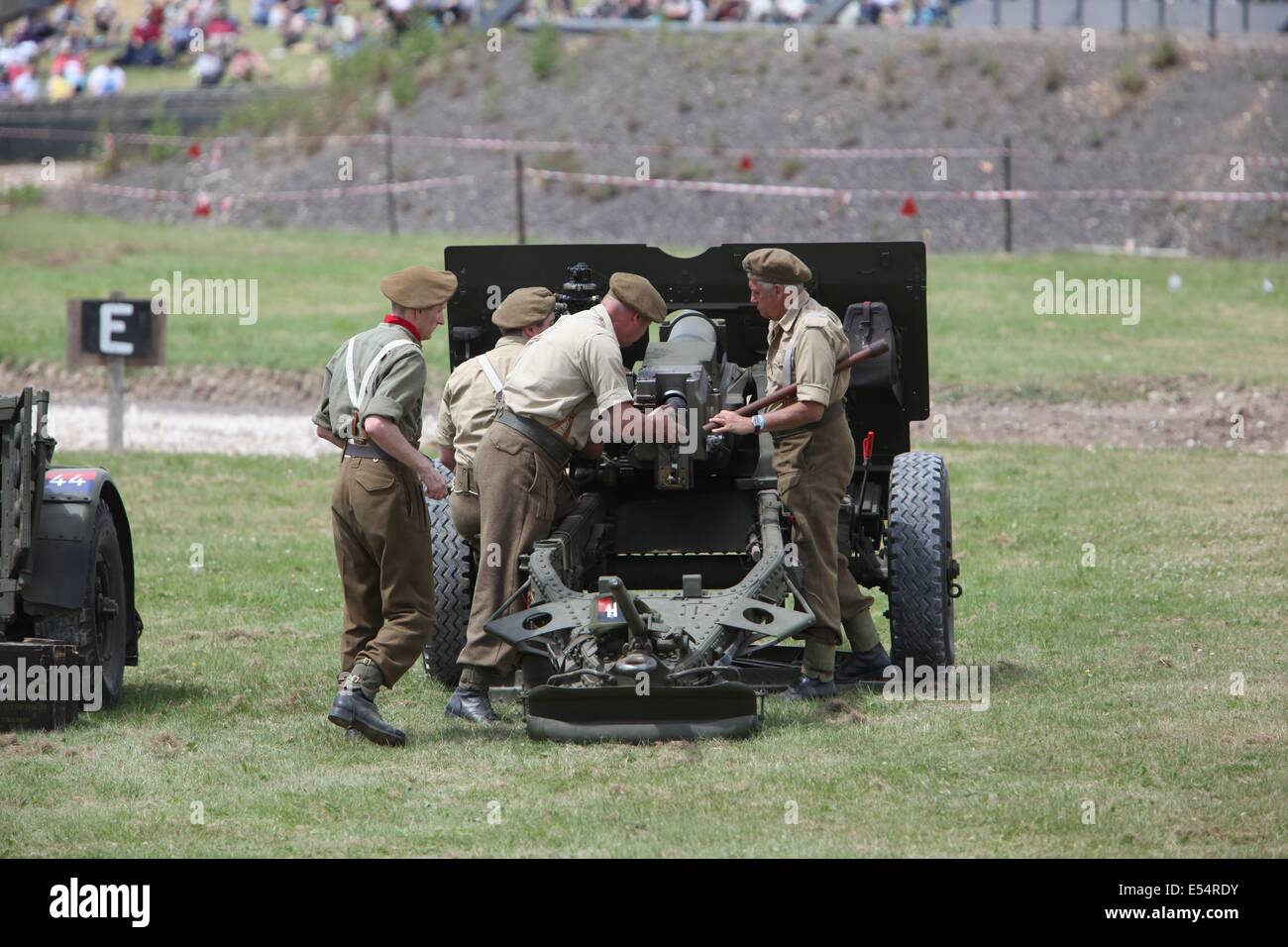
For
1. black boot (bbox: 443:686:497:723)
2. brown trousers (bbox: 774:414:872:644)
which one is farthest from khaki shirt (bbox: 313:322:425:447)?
brown trousers (bbox: 774:414:872:644)

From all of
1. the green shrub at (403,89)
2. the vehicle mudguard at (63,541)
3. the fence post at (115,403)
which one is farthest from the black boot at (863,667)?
the green shrub at (403,89)

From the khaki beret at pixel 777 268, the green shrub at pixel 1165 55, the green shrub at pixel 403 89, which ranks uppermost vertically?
the green shrub at pixel 403 89

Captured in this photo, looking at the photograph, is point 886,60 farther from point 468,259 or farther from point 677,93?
point 468,259

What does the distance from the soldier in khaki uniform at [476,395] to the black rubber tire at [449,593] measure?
11 centimetres

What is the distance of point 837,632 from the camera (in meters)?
8.70

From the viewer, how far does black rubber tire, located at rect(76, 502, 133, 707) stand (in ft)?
28.5

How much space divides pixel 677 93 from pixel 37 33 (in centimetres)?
2149

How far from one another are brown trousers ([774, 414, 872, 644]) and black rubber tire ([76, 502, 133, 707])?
9.71ft

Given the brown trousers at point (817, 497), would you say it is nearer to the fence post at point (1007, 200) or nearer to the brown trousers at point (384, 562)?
the brown trousers at point (384, 562)

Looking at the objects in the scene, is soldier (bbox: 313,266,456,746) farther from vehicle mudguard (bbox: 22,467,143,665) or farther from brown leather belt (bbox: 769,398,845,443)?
brown leather belt (bbox: 769,398,845,443)

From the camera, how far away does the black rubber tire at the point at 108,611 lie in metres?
8.67

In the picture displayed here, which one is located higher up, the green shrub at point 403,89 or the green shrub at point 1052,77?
the green shrub at point 403,89

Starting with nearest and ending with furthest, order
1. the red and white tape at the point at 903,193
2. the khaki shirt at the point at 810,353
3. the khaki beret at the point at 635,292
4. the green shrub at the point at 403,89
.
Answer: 1. the khaki beret at the point at 635,292
2. the khaki shirt at the point at 810,353
3. the red and white tape at the point at 903,193
4. the green shrub at the point at 403,89
